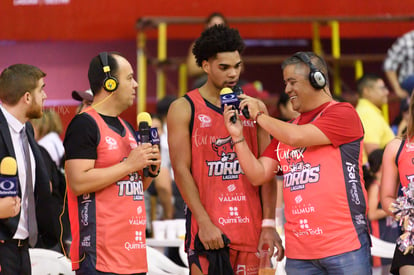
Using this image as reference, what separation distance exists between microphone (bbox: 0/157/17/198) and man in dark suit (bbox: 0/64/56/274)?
1.20 ft

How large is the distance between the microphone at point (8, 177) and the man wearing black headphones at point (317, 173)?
51.1 inches

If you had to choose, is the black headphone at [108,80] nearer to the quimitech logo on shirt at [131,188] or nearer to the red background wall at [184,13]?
the quimitech logo on shirt at [131,188]

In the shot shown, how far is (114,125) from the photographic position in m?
4.79

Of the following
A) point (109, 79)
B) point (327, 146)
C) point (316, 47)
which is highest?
point (316, 47)

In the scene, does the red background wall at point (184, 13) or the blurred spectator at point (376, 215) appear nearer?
the blurred spectator at point (376, 215)

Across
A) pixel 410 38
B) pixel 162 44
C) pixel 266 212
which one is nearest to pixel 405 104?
pixel 410 38

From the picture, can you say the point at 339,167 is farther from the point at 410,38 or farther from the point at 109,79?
the point at 410,38

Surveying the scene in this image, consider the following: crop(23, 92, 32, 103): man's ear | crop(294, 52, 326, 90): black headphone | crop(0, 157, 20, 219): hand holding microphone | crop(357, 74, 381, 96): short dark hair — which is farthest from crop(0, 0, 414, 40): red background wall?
crop(0, 157, 20, 219): hand holding microphone

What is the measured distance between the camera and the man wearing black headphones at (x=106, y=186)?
15.0ft

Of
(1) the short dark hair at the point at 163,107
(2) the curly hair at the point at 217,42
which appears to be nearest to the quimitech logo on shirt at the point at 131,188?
(2) the curly hair at the point at 217,42

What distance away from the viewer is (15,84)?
4.89 metres

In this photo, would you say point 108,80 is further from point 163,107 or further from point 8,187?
point 163,107

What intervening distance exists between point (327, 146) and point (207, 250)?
0.95 meters

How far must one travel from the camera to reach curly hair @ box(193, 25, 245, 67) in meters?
5.19
